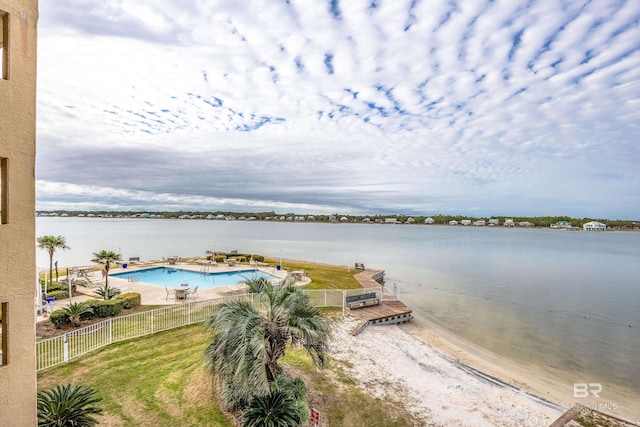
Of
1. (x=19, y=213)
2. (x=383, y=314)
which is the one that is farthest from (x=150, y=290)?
(x=19, y=213)

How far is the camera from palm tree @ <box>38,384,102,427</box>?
18.6 ft

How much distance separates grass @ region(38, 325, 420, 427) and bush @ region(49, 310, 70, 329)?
3.57 m

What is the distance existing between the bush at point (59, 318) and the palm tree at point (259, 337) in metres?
9.14

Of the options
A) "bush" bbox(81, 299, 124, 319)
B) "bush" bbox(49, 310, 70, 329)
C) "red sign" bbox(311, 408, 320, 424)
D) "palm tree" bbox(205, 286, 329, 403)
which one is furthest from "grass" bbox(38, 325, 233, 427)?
"bush" bbox(81, 299, 124, 319)

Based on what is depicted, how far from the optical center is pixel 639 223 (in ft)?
582

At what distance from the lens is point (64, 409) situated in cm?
588

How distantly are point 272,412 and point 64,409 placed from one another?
3.85m

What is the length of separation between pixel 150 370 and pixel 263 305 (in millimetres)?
4774

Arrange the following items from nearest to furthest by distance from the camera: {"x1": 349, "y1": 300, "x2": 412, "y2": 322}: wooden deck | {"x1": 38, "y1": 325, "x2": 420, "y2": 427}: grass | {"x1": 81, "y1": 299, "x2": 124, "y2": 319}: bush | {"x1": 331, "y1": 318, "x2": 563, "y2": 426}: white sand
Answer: {"x1": 38, "y1": 325, "x2": 420, "y2": 427}: grass → {"x1": 331, "y1": 318, "x2": 563, "y2": 426}: white sand → {"x1": 81, "y1": 299, "x2": 124, "y2": 319}: bush → {"x1": 349, "y1": 300, "x2": 412, "y2": 322}: wooden deck

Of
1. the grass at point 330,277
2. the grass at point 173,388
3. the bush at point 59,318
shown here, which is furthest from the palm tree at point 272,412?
the grass at point 330,277

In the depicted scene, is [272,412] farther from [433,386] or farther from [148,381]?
[433,386]

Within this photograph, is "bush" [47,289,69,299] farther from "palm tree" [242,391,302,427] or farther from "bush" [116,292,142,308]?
"palm tree" [242,391,302,427]

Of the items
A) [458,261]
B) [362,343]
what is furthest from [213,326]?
[458,261]

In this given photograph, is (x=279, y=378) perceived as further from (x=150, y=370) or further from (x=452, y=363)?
(x=452, y=363)
